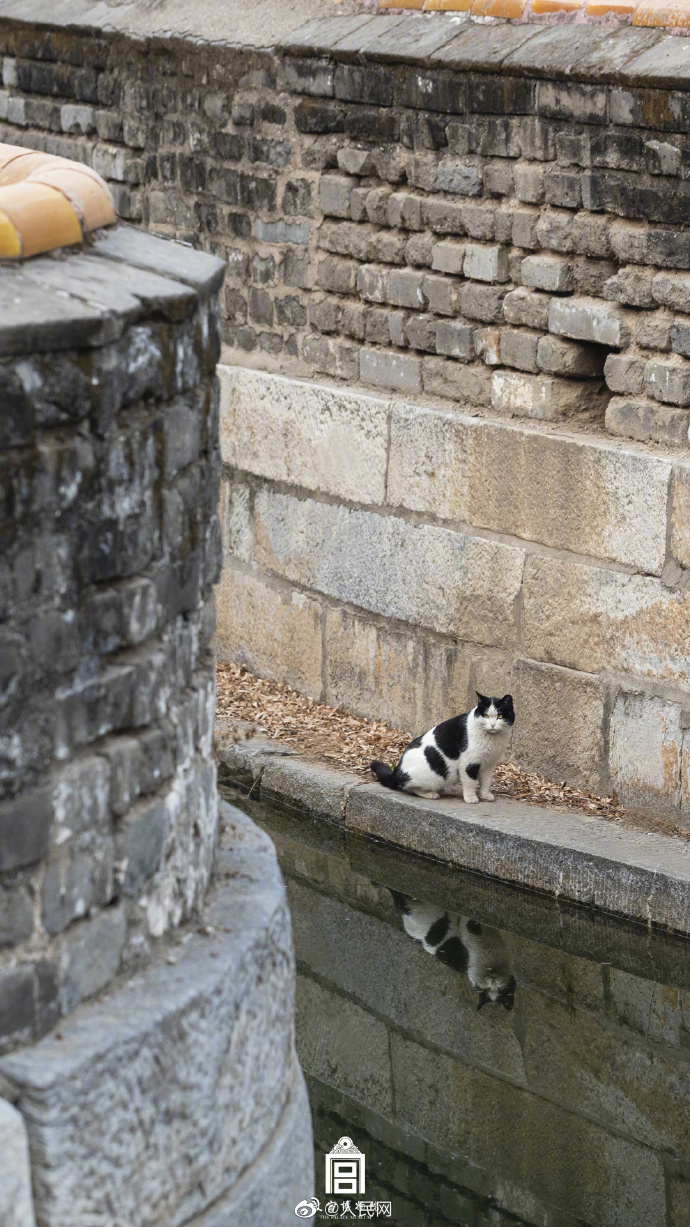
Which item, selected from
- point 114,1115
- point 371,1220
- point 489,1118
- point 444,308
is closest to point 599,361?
point 444,308

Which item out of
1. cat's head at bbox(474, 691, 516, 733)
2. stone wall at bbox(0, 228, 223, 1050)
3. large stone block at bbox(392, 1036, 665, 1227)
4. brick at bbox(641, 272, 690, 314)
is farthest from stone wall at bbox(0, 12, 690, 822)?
stone wall at bbox(0, 228, 223, 1050)

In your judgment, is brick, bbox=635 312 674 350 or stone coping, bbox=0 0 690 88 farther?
brick, bbox=635 312 674 350

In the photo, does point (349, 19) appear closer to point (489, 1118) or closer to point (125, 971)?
point (489, 1118)

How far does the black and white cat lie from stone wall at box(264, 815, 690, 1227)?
1.08 feet

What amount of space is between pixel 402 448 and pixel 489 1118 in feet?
9.83

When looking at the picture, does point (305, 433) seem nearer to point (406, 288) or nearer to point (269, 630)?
point (406, 288)

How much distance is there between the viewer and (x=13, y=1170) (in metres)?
2.16

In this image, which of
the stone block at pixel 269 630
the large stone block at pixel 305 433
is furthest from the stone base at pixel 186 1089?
the stone block at pixel 269 630

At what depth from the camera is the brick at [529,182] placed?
558 cm

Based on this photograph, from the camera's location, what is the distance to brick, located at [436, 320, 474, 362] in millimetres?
6043

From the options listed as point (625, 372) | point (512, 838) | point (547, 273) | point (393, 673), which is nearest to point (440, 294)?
point (547, 273)

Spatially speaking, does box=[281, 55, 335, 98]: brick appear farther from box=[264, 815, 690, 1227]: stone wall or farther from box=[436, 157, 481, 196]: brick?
box=[264, 815, 690, 1227]: stone wall

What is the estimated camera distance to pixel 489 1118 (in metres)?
4.18

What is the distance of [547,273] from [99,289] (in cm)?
352
